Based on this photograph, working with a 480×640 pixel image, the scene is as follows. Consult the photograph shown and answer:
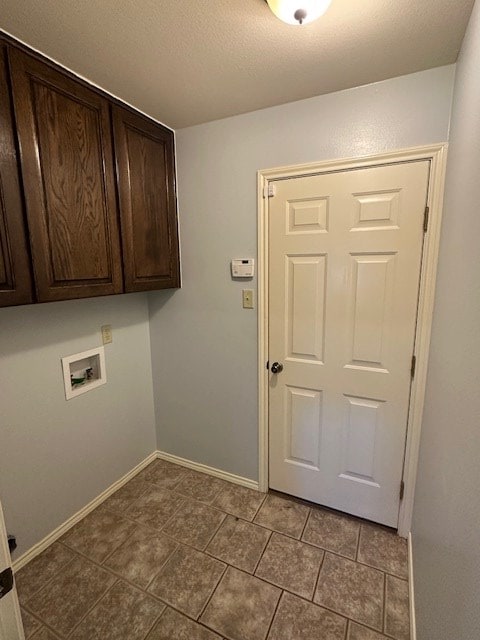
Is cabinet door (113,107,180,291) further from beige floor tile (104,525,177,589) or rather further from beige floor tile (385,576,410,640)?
beige floor tile (385,576,410,640)

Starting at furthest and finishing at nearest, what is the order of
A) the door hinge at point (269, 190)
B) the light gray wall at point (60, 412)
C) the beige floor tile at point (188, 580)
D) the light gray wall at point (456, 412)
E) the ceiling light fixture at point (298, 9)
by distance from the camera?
1. the door hinge at point (269, 190)
2. the light gray wall at point (60, 412)
3. the beige floor tile at point (188, 580)
4. the ceiling light fixture at point (298, 9)
5. the light gray wall at point (456, 412)

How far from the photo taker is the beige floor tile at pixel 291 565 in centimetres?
143

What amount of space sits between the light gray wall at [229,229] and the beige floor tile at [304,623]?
765 millimetres

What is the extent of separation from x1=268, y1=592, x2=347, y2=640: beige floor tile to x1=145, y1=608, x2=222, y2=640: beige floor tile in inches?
10.4

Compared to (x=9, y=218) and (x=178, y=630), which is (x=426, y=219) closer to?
(x=9, y=218)

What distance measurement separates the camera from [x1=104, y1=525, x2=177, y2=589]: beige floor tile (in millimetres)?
1482

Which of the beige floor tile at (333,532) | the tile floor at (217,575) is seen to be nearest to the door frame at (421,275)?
the beige floor tile at (333,532)

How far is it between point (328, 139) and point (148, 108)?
3.27 ft

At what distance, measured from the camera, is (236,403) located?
203cm

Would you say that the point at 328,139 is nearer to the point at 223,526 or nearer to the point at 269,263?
the point at 269,263

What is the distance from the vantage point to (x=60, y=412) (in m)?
1.69

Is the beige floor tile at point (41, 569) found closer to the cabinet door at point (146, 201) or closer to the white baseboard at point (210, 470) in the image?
the white baseboard at point (210, 470)

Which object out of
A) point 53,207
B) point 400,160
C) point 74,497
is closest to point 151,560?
point 74,497

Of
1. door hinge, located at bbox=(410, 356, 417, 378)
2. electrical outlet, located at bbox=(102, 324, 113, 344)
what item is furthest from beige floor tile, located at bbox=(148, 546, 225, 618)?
door hinge, located at bbox=(410, 356, 417, 378)
